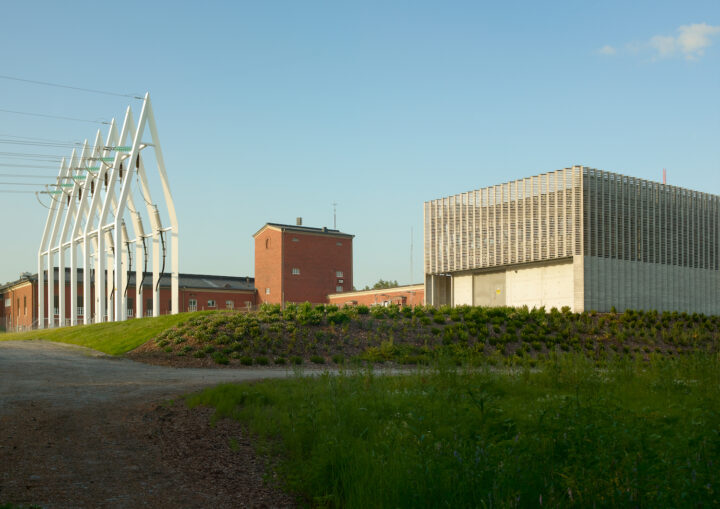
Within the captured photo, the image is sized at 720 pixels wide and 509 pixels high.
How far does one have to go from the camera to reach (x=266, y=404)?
412 inches

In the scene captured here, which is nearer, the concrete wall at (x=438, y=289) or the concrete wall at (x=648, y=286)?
the concrete wall at (x=648, y=286)

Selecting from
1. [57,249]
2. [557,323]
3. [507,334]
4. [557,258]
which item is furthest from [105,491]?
[57,249]

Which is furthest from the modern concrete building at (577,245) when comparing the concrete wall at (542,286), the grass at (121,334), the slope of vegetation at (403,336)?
the grass at (121,334)

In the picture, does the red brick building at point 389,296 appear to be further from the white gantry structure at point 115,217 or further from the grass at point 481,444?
the grass at point 481,444

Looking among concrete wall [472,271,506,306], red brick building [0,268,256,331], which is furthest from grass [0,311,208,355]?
red brick building [0,268,256,331]

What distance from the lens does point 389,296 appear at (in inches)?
2373

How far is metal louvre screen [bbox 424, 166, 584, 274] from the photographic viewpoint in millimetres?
35188

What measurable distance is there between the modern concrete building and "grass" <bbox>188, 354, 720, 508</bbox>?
989 inches

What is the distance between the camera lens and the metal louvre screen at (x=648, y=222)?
115ft

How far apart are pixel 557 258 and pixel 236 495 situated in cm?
3119

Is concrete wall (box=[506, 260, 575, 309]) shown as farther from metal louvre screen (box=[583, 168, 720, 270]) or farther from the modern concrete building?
metal louvre screen (box=[583, 168, 720, 270])

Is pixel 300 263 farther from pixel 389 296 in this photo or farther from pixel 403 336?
pixel 403 336

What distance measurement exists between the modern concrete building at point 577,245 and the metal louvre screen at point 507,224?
0.19 feet

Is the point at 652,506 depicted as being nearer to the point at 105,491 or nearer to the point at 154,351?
the point at 105,491
